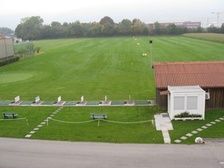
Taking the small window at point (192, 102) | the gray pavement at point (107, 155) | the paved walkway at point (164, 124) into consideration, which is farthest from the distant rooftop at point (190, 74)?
the gray pavement at point (107, 155)

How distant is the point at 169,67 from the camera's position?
34.2 m

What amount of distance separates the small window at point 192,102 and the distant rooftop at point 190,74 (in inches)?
126

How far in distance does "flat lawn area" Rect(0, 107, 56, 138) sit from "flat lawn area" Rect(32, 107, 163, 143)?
1.11m

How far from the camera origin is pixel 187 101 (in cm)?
2911

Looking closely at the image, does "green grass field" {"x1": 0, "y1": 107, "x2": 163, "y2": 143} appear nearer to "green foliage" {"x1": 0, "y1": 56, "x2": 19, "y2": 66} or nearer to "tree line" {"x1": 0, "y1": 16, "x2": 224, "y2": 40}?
"green foliage" {"x1": 0, "y1": 56, "x2": 19, "y2": 66}

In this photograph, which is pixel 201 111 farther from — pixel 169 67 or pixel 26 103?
pixel 26 103

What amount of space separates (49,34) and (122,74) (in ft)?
454

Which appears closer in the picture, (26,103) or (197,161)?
(197,161)

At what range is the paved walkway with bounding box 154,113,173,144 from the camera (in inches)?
997

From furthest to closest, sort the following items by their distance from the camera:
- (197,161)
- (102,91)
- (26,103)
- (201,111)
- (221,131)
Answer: (102,91), (26,103), (201,111), (221,131), (197,161)

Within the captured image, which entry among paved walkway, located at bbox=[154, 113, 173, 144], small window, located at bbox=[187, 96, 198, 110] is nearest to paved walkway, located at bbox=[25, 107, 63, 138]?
paved walkway, located at bbox=[154, 113, 173, 144]

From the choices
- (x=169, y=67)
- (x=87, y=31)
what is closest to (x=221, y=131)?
(x=169, y=67)

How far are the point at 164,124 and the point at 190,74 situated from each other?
22.7 feet

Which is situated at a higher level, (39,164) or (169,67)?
(169,67)
